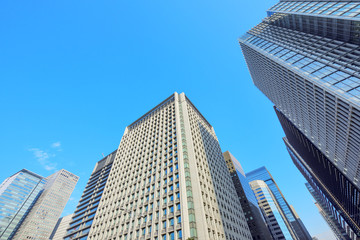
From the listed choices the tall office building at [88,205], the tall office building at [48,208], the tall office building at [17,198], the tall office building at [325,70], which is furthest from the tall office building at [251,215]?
the tall office building at [17,198]

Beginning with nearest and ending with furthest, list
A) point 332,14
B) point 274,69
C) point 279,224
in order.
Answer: point 332,14
point 274,69
point 279,224

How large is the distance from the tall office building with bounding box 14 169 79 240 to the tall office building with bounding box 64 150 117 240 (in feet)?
294

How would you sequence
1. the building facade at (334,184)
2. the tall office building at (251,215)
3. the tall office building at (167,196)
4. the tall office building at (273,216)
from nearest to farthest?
1. the tall office building at (167,196)
2. the tall office building at (251,215)
3. the building facade at (334,184)
4. the tall office building at (273,216)

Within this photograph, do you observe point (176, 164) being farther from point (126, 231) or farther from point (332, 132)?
point (332, 132)

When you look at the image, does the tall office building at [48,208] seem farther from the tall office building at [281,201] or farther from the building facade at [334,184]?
the building facade at [334,184]

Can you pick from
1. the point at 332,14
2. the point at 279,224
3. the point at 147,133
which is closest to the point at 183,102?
the point at 147,133

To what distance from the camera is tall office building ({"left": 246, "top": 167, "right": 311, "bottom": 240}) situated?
158 meters

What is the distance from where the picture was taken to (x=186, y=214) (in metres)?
36.3

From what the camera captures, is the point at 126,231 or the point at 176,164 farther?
the point at 176,164

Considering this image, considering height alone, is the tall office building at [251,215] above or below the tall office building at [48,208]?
below

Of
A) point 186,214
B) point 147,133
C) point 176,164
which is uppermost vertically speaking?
point 147,133

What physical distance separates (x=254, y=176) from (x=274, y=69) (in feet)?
528

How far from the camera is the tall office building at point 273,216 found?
4600 inches

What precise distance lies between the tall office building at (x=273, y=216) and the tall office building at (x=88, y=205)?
116 m
